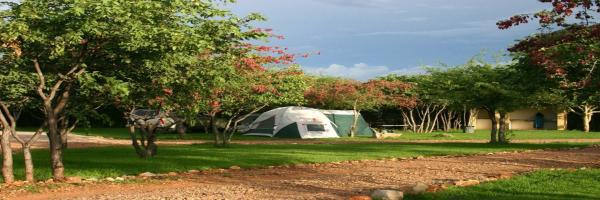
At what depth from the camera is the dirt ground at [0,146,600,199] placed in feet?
32.2

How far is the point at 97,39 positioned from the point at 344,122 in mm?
25769

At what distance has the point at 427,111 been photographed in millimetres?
43250

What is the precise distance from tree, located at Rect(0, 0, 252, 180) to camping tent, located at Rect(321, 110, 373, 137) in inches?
921

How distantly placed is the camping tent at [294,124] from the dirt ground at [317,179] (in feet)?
48.3

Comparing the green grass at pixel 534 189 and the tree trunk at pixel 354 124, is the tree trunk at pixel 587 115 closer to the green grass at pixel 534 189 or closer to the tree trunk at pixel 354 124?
the tree trunk at pixel 354 124

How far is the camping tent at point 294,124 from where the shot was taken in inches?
1256

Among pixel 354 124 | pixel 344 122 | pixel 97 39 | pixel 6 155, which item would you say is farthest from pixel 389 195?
pixel 344 122

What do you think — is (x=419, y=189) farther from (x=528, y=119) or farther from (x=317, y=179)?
(x=528, y=119)

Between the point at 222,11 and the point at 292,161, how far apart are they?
5705mm

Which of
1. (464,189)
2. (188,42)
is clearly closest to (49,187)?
(188,42)

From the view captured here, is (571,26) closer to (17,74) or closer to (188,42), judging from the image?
(188,42)

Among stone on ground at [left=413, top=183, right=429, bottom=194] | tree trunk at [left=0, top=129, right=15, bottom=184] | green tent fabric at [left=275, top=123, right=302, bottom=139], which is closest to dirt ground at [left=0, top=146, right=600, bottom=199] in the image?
stone on ground at [left=413, top=183, right=429, bottom=194]

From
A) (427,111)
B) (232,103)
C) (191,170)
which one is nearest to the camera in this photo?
(191,170)

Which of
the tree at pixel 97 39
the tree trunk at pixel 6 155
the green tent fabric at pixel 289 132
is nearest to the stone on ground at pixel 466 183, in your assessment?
the tree at pixel 97 39
